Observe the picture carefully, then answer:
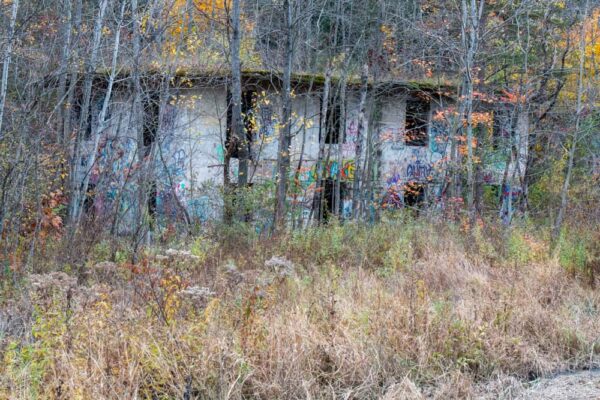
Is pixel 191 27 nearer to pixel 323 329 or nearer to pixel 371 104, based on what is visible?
pixel 371 104

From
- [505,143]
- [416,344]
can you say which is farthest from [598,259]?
[505,143]

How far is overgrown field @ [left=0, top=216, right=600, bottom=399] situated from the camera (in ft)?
14.3

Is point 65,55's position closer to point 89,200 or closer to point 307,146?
point 89,200

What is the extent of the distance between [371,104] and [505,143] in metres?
4.00

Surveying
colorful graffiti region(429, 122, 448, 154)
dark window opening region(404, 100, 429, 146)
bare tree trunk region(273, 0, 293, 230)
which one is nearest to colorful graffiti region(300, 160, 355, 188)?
dark window opening region(404, 100, 429, 146)

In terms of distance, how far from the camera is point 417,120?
21.0 meters

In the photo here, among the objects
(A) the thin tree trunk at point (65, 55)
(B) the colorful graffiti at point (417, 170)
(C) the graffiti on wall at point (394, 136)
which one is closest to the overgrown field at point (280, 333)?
(A) the thin tree trunk at point (65, 55)

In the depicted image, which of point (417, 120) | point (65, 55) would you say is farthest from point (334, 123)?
point (65, 55)

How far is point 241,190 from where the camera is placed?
12016 mm

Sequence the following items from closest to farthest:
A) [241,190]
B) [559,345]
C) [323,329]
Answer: [323,329] → [559,345] → [241,190]

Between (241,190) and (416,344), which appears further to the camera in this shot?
(241,190)

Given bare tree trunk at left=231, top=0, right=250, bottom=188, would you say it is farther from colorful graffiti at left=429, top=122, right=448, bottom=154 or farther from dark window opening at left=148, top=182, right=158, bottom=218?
colorful graffiti at left=429, top=122, right=448, bottom=154

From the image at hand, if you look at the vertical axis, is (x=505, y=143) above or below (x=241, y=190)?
above

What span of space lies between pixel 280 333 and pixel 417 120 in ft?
55.9
